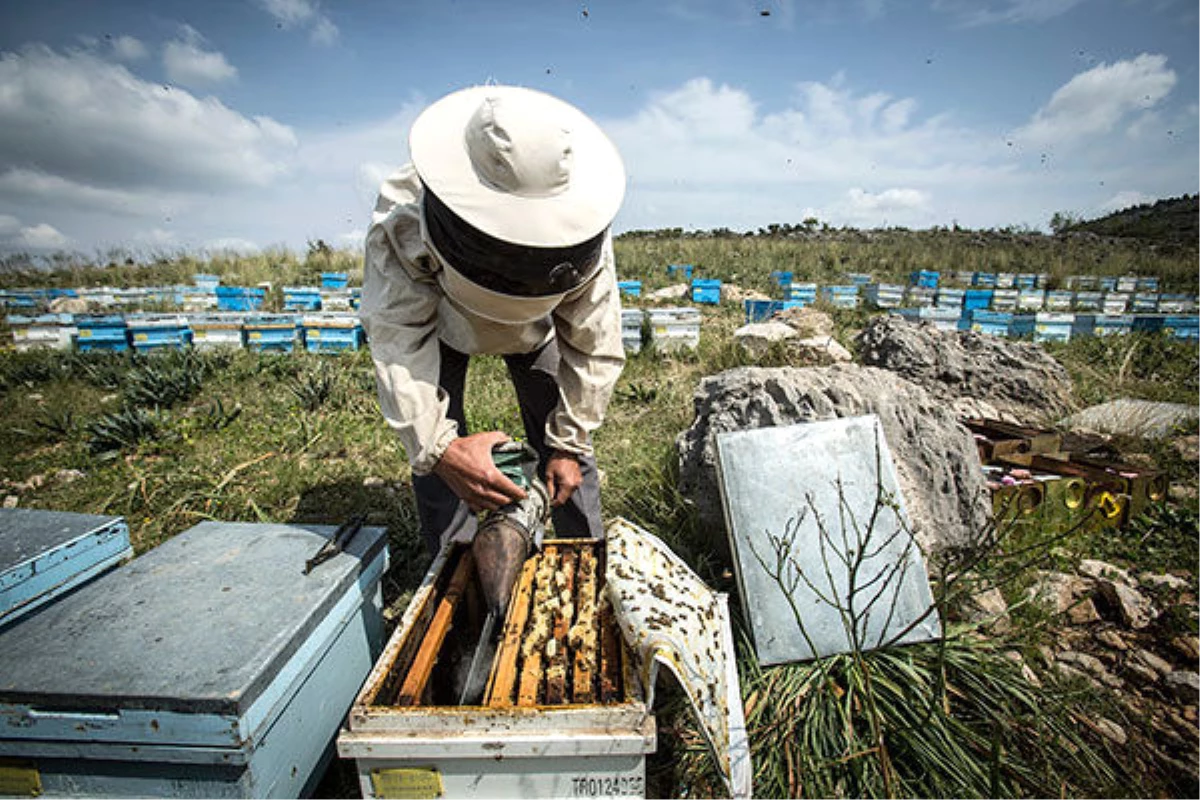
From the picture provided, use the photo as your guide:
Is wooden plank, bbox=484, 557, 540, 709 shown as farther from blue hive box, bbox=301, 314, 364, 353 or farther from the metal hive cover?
blue hive box, bbox=301, 314, 364, 353

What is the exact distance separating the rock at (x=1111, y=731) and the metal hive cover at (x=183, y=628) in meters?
2.47

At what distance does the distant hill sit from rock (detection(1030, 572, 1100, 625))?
37.6 meters

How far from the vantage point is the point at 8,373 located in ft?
18.9

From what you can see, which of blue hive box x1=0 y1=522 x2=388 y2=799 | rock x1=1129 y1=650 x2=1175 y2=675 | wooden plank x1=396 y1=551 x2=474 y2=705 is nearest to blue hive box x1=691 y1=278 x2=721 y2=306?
rock x1=1129 y1=650 x2=1175 y2=675

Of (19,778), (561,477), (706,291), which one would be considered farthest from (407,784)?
Answer: (706,291)

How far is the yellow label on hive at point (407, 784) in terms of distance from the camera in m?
1.12

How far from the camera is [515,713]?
1.09 meters

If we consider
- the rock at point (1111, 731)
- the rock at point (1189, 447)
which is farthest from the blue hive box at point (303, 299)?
the rock at point (1189, 447)

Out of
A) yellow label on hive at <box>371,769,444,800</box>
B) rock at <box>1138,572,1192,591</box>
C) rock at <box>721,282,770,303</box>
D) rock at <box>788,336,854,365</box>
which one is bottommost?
rock at <box>1138,572,1192,591</box>

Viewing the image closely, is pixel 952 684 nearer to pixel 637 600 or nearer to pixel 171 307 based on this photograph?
pixel 637 600

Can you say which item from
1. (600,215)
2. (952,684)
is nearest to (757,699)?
(952,684)

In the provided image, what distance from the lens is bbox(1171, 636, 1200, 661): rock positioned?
2131 mm

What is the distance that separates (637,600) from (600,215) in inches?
40.5

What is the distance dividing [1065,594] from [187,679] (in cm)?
329
